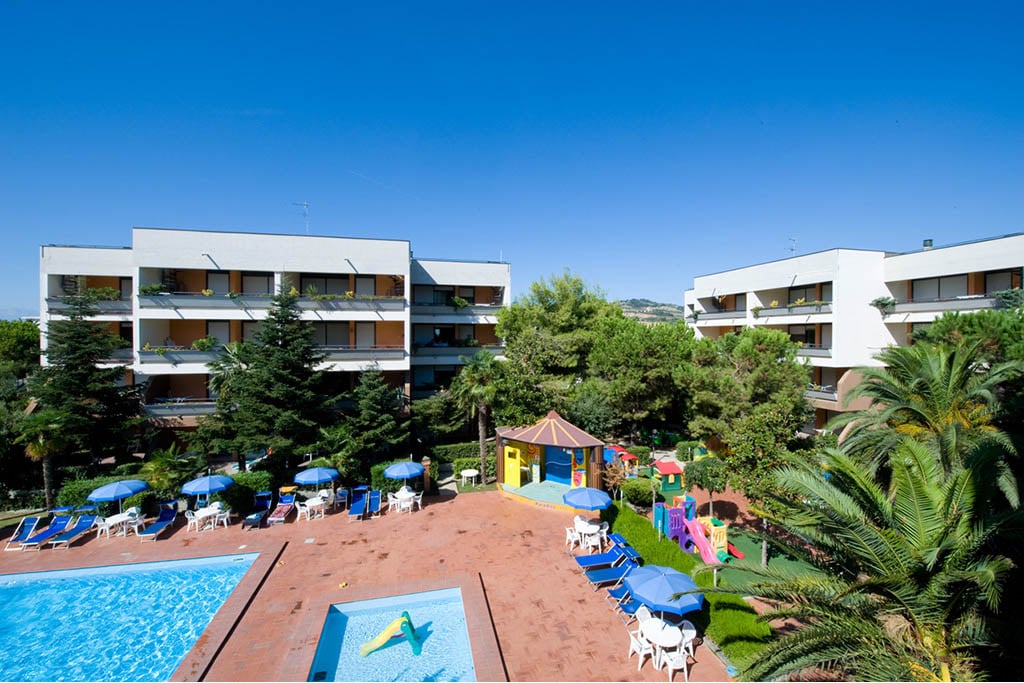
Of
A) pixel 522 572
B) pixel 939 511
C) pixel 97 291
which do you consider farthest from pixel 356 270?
pixel 939 511

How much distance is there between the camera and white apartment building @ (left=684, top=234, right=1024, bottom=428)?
2520cm

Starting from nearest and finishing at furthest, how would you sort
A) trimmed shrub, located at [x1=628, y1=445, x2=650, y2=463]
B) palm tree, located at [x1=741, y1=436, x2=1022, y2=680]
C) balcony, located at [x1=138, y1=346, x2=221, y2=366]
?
palm tree, located at [x1=741, y1=436, x2=1022, y2=680] → balcony, located at [x1=138, y1=346, x2=221, y2=366] → trimmed shrub, located at [x1=628, y1=445, x2=650, y2=463]

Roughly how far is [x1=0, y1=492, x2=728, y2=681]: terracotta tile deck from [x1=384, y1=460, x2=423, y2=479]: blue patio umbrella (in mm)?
1600

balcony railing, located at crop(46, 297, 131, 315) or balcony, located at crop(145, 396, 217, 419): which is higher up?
balcony railing, located at crop(46, 297, 131, 315)

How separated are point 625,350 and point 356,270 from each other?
16.4 metres

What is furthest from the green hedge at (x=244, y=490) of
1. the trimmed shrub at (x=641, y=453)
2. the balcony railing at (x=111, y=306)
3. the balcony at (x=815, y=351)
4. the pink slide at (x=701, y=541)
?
the balcony at (x=815, y=351)

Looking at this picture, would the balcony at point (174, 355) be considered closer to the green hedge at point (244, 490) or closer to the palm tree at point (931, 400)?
the green hedge at point (244, 490)

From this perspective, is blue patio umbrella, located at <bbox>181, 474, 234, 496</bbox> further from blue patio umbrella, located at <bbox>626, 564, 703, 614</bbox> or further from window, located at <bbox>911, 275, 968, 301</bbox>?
window, located at <bbox>911, 275, 968, 301</bbox>

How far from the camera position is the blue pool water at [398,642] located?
34.7 feet

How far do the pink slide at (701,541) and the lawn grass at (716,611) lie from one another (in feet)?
0.96

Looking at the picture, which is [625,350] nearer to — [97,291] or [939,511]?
[939,511]

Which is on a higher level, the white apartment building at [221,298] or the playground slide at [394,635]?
the white apartment building at [221,298]

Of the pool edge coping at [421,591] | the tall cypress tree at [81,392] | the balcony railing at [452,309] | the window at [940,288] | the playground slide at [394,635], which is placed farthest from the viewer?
the balcony railing at [452,309]

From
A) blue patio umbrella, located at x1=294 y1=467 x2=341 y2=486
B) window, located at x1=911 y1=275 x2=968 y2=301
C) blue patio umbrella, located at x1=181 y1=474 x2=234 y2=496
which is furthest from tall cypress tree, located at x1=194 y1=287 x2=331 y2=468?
window, located at x1=911 y1=275 x2=968 y2=301
